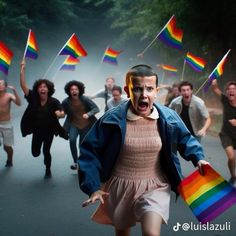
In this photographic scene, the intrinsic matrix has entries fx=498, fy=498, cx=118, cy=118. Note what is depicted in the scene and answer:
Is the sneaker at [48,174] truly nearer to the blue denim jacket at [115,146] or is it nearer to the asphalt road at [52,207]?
the asphalt road at [52,207]

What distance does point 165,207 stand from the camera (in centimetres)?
364

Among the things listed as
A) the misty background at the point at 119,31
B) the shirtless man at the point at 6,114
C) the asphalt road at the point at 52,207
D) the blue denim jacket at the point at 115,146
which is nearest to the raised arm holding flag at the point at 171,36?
the misty background at the point at 119,31

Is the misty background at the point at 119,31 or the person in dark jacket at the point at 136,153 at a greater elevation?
the misty background at the point at 119,31

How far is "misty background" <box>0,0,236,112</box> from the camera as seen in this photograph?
61.1 feet

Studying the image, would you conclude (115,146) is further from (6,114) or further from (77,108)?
(6,114)

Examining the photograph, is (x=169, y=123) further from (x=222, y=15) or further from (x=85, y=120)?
(x=222, y=15)

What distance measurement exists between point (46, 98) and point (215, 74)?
2920 mm

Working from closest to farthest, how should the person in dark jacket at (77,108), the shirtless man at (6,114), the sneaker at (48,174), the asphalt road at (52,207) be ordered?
the asphalt road at (52,207) → the sneaker at (48,174) → the person in dark jacket at (77,108) → the shirtless man at (6,114)

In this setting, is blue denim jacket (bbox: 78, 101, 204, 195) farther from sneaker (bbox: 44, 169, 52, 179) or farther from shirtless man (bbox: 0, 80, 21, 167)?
shirtless man (bbox: 0, 80, 21, 167)

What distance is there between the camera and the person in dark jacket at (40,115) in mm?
8180

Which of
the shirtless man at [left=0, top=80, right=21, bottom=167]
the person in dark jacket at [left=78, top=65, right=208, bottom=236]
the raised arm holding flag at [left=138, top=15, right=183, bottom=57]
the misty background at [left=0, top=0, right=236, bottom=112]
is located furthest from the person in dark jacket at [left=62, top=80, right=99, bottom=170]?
the person in dark jacket at [left=78, top=65, right=208, bottom=236]

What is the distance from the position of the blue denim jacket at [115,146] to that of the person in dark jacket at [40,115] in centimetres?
449

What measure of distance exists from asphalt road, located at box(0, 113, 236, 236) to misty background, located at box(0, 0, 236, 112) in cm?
259

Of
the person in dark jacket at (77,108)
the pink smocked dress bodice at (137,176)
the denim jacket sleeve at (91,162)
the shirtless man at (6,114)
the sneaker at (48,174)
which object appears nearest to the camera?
the denim jacket sleeve at (91,162)
